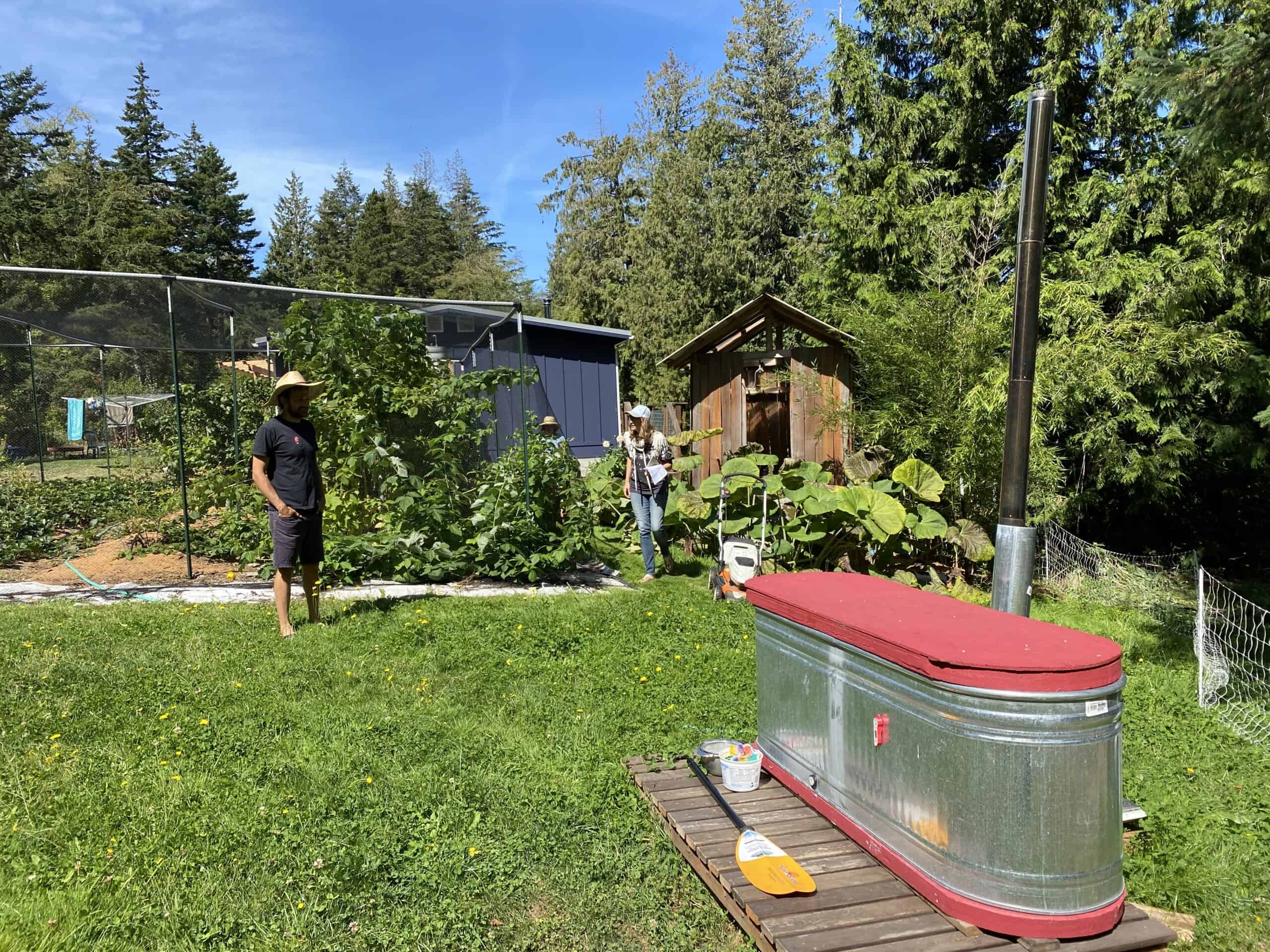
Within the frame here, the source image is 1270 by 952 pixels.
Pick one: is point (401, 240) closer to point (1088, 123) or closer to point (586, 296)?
point (586, 296)

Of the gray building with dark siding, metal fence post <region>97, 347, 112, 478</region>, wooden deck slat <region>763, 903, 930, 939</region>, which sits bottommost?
wooden deck slat <region>763, 903, 930, 939</region>

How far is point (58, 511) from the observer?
9.29m

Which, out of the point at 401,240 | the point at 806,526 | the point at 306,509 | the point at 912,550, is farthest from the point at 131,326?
the point at 401,240

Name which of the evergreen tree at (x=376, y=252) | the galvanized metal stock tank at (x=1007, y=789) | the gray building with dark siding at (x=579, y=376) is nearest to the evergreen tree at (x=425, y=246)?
the evergreen tree at (x=376, y=252)

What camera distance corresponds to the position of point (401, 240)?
47.9 metres

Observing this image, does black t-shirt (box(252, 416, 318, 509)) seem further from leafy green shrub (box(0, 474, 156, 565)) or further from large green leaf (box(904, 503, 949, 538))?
large green leaf (box(904, 503, 949, 538))

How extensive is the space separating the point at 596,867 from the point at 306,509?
3.61 m

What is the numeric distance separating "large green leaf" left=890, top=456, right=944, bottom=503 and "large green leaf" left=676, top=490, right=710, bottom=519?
2.00m

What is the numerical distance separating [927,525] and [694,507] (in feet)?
7.87

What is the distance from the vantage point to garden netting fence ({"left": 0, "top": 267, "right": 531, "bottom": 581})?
7.20 metres

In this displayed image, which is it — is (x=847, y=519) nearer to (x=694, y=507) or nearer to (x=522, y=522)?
(x=694, y=507)

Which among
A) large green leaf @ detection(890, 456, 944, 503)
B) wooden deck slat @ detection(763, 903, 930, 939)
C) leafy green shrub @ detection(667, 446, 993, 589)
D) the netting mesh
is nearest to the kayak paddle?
wooden deck slat @ detection(763, 903, 930, 939)

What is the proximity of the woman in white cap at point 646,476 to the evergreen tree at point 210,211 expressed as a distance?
1715 inches

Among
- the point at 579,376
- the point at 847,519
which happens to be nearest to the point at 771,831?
the point at 847,519
